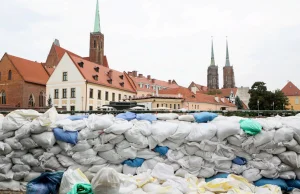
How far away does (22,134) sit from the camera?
3.94 metres

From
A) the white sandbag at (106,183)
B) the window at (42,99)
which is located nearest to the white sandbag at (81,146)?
the white sandbag at (106,183)

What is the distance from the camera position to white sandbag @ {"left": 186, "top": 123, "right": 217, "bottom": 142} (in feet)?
12.9

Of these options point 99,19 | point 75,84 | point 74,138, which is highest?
point 99,19

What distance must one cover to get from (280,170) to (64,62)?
3263 centimetres

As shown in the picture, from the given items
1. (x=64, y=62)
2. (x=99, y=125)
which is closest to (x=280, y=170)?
(x=99, y=125)

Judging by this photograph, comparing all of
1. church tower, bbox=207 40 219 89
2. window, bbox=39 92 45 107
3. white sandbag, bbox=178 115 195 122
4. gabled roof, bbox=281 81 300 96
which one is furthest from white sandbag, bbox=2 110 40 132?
church tower, bbox=207 40 219 89

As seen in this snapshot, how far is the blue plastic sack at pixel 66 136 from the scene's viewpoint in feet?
12.9

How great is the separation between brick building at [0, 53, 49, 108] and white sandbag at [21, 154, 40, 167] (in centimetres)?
3133

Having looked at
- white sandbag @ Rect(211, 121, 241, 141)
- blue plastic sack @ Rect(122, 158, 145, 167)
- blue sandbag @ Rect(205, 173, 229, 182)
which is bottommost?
blue sandbag @ Rect(205, 173, 229, 182)

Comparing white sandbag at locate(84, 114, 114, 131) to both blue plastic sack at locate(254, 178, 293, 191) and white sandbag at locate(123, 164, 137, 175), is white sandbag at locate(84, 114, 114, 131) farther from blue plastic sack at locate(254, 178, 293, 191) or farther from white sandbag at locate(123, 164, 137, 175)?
blue plastic sack at locate(254, 178, 293, 191)

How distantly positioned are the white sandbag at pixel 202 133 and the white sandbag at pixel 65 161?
1.66 metres

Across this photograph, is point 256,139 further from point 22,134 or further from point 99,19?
point 99,19

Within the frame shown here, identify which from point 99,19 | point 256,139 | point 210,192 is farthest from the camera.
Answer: point 99,19

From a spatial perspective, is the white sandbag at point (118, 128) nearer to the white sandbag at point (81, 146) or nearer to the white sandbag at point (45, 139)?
the white sandbag at point (81, 146)
